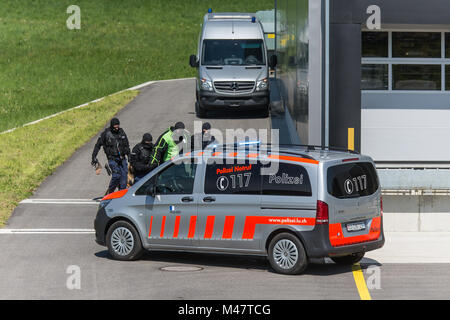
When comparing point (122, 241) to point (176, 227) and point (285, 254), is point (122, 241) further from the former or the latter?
point (285, 254)

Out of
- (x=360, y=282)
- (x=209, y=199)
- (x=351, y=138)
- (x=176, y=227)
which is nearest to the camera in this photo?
(x=360, y=282)

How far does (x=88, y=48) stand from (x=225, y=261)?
50064mm

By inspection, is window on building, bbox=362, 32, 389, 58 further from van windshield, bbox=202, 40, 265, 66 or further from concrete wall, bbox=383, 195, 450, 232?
van windshield, bbox=202, 40, 265, 66

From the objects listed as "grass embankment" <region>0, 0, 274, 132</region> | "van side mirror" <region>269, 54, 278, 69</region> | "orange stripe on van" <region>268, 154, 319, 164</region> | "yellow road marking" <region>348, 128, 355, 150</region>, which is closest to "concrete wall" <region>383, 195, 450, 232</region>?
"yellow road marking" <region>348, 128, 355, 150</region>

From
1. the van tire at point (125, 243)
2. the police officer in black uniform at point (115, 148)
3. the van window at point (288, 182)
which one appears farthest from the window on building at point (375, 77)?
the van tire at point (125, 243)

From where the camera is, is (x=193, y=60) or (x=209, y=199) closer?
(x=209, y=199)

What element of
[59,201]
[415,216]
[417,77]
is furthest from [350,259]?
[59,201]

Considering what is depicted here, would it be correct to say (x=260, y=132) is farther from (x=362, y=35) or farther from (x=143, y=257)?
(x=143, y=257)

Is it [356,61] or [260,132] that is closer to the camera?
[356,61]

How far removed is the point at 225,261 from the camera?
1351cm

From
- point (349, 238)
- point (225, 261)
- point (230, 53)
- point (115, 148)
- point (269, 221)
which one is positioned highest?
point (230, 53)
